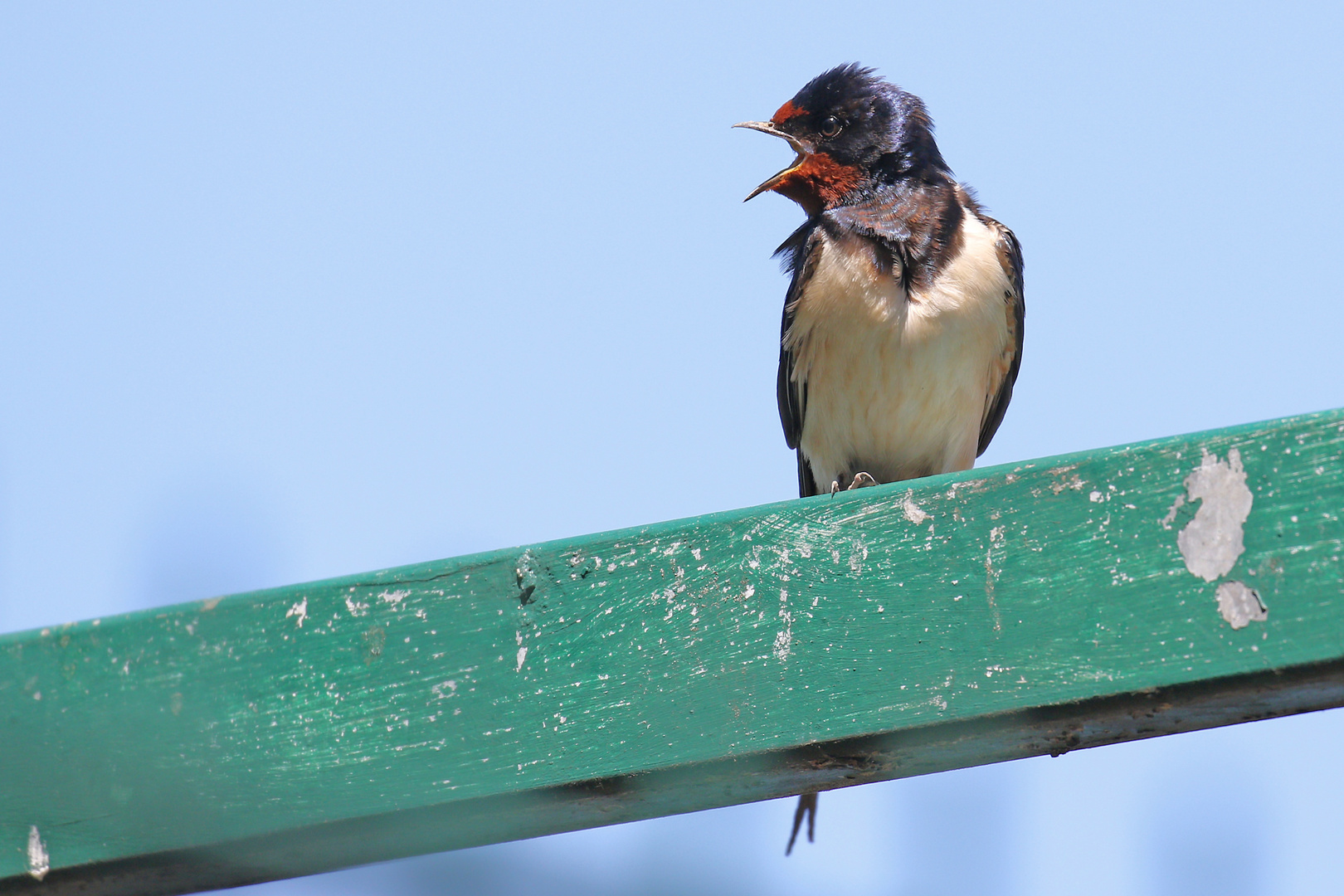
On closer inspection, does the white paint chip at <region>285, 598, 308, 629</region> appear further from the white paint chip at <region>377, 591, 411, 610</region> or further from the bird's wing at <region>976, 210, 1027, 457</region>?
the bird's wing at <region>976, 210, 1027, 457</region>

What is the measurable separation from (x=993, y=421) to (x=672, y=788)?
2948 millimetres

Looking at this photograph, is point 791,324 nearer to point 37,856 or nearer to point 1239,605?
point 1239,605

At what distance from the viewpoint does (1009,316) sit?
411 cm

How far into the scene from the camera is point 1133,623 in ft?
5.75

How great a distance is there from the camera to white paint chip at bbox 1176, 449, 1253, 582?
1.73 metres

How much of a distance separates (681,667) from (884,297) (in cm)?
215

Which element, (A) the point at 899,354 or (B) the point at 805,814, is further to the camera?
(A) the point at 899,354

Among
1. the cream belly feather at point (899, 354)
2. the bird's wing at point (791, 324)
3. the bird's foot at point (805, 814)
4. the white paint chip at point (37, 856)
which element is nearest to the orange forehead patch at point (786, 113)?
the bird's wing at point (791, 324)

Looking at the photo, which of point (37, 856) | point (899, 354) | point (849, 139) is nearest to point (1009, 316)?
point (899, 354)

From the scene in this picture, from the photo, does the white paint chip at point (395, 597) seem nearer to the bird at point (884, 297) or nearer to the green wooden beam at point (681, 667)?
the green wooden beam at point (681, 667)

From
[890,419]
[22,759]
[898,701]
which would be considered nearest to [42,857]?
[22,759]

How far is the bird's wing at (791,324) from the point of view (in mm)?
4109

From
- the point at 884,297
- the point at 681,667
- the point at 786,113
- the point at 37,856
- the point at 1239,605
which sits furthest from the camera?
the point at 786,113

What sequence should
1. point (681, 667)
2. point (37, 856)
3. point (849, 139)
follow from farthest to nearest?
point (849, 139) → point (37, 856) → point (681, 667)
